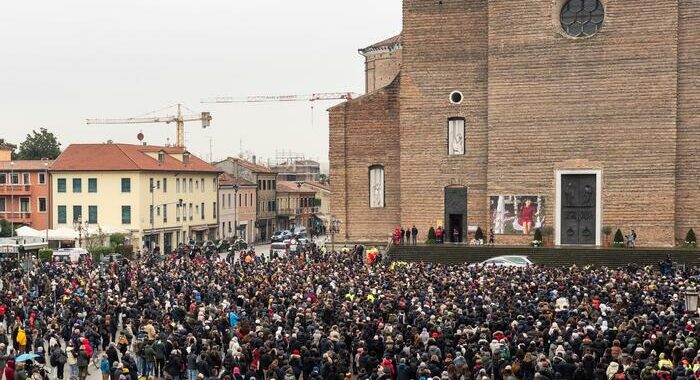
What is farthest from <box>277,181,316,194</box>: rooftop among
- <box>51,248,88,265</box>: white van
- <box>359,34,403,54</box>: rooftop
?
<box>51,248,88,265</box>: white van

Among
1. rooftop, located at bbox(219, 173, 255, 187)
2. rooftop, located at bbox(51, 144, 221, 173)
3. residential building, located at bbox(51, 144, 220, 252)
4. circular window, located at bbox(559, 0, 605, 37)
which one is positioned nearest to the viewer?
circular window, located at bbox(559, 0, 605, 37)

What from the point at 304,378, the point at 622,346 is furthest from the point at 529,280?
the point at 304,378

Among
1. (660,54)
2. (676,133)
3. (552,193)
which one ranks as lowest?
(552,193)

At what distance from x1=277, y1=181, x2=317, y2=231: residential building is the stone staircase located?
145 feet

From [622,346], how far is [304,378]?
6890 mm

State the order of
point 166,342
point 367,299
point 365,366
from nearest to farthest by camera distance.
→ point 365,366, point 166,342, point 367,299

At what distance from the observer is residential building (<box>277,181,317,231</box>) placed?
3501 inches

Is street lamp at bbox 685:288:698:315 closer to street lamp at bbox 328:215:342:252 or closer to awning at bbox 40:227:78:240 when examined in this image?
street lamp at bbox 328:215:342:252

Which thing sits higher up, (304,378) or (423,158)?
(423,158)

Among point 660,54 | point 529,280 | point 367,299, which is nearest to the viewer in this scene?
point 367,299

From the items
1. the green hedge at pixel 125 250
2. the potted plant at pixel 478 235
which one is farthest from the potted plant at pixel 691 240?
the green hedge at pixel 125 250

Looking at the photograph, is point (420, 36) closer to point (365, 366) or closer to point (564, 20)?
point (564, 20)

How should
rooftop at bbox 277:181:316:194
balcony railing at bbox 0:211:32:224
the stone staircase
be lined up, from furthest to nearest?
1. rooftop at bbox 277:181:316:194
2. balcony railing at bbox 0:211:32:224
3. the stone staircase

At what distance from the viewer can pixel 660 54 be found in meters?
43.3
